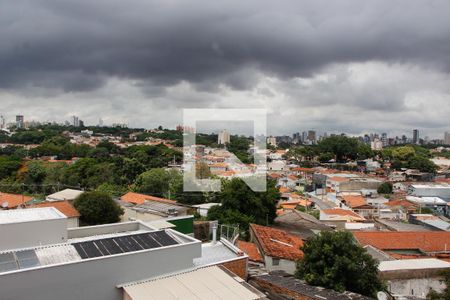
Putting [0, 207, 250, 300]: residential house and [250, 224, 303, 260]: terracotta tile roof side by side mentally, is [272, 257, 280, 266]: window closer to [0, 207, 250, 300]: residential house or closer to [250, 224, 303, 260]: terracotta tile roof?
[250, 224, 303, 260]: terracotta tile roof

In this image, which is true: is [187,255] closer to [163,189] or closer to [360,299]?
[360,299]

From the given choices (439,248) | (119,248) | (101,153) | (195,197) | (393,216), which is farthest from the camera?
(101,153)

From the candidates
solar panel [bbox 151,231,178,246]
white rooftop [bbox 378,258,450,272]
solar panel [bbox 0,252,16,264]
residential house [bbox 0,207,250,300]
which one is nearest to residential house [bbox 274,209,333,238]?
white rooftop [bbox 378,258,450,272]

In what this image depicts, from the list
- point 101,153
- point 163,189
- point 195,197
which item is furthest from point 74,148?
point 195,197

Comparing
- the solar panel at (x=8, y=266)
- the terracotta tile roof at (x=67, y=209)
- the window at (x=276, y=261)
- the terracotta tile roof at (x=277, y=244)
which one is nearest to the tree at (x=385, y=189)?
the terracotta tile roof at (x=277, y=244)

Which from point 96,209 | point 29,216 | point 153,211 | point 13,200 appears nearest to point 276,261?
point 29,216
